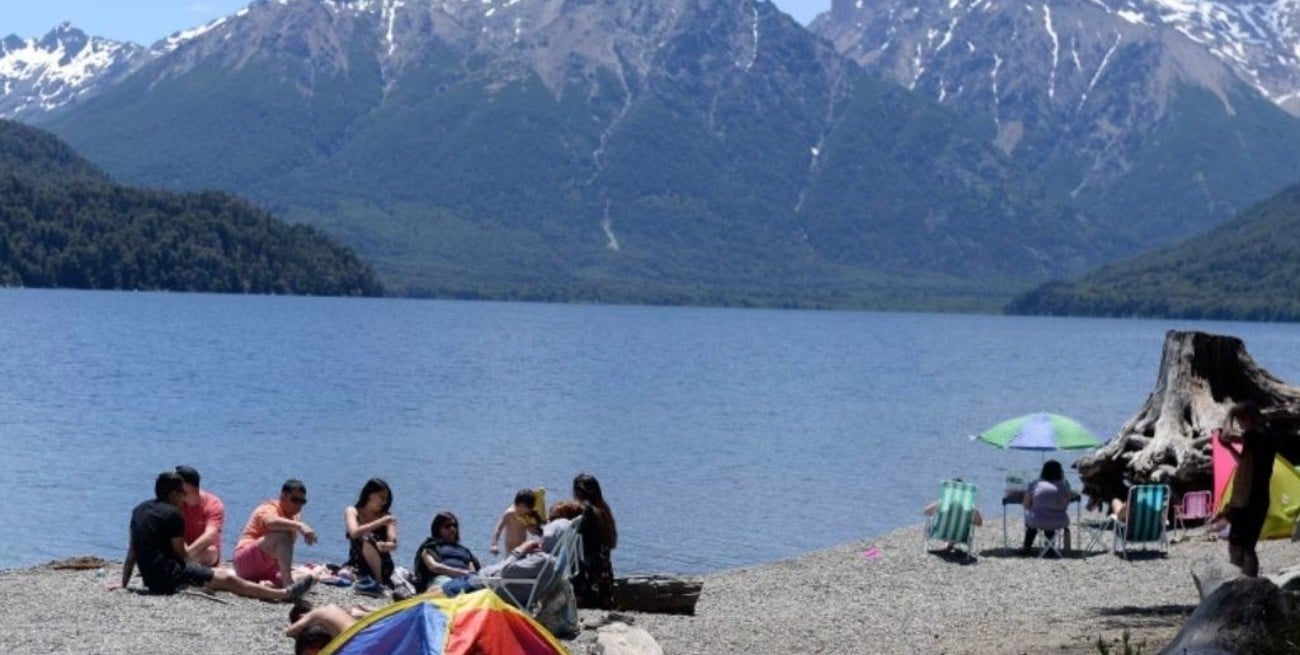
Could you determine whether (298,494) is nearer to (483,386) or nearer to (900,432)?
(900,432)

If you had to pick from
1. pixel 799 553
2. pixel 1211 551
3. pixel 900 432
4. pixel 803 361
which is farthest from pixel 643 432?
pixel 803 361

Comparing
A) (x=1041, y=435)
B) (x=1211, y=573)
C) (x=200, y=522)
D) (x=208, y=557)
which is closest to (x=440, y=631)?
(x=1211, y=573)

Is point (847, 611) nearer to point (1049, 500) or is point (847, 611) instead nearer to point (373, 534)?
point (373, 534)

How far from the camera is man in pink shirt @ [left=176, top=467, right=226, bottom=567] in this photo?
20484mm

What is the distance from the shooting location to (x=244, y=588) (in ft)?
65.2

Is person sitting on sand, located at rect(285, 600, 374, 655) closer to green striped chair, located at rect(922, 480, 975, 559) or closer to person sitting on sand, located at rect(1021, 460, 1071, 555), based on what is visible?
green striped chair, located at rect(922, 480, 975, 559)

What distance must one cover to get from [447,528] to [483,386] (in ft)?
209

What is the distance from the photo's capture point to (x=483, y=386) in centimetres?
8381

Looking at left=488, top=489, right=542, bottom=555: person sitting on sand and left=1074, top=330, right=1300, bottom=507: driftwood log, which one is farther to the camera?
left=1074, top=330, right=1300, bottom=507: driftwood log

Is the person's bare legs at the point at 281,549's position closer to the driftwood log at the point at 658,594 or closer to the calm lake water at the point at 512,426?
the driftwood log at the point at 658,594

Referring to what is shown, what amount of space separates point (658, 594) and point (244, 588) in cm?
442

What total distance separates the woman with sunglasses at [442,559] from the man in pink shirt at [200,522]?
2263mm

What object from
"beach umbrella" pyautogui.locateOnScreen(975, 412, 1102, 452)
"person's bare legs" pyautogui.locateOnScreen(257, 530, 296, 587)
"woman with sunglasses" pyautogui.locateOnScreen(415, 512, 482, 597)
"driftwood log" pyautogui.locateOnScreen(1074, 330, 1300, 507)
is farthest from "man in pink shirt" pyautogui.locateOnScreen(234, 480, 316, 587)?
"driftwood log" pyautogui.locateOnScreen(1074, 330, 1300, 507)

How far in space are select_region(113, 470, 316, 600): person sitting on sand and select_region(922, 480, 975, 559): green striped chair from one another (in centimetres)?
1013
